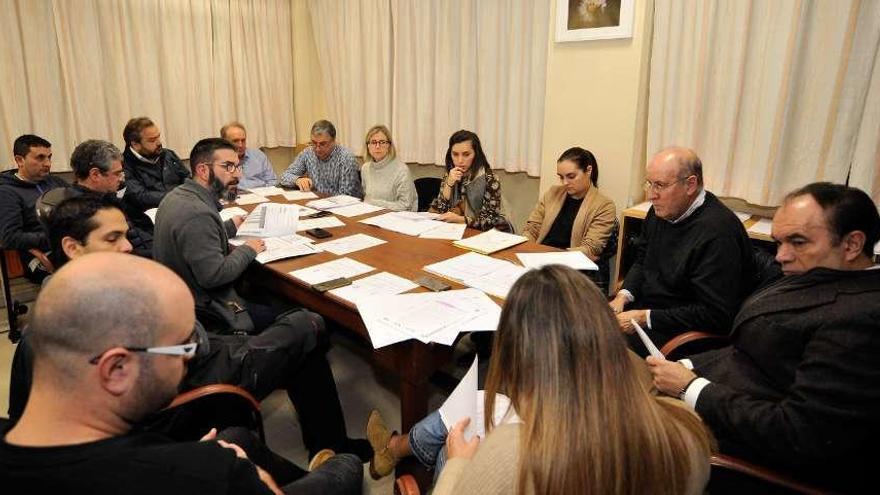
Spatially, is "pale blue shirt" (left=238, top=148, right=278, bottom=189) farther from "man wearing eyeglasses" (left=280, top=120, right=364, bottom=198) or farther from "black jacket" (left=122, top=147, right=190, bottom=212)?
"black jacket" (left=122, top=147, right=190, bottom=212)

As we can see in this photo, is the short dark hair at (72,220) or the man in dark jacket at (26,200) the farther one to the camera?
the man in dark jacket at (26,200)

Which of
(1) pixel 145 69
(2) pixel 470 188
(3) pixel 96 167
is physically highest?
(1) pixel 145 69

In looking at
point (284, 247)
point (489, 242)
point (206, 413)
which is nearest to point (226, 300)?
point (284, 247)

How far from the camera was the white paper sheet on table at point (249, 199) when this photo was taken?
3.32 metres

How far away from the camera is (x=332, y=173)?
3838 mm

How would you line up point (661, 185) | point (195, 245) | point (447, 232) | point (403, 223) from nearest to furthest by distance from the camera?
point (195, 245), point (661, 185), point (447, 232), point (403, 223)

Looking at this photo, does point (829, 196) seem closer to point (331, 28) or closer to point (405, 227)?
point (405, 227)

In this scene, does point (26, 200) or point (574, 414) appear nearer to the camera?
point (574, 414)

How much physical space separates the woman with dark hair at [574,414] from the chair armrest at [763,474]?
17.0 inches

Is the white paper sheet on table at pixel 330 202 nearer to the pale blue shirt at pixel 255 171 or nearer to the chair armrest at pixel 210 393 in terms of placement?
the pale blue shirt at pixel 255 171

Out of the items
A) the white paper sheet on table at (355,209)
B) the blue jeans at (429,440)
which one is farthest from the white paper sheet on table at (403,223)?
the blue jeans at (429,440)

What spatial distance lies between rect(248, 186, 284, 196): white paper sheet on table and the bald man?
2.81 m

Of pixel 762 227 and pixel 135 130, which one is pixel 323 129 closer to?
pixel 135 130

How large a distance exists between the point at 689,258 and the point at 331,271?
144 cm
